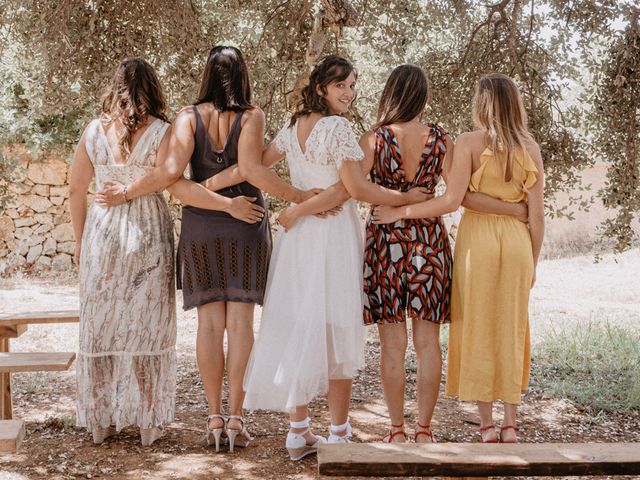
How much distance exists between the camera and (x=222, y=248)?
3.98m

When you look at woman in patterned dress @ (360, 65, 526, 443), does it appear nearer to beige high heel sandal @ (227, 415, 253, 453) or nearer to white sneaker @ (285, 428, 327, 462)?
white sneaker @ (285, 428, 327, 462)

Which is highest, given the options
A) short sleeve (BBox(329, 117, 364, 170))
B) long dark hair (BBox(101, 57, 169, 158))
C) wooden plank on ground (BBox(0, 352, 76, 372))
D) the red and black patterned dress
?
long dark hair (BBox(101, 57, 169, 158))

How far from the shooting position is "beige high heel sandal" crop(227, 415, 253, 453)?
404 cm

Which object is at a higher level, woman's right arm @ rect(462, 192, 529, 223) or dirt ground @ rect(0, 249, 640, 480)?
woman's right arm @ rect(462, 192, 529, 223)

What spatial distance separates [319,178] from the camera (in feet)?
12.6

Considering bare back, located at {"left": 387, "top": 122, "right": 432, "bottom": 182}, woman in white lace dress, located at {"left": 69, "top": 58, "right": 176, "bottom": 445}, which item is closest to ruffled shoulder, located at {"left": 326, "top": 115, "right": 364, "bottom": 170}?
bare back, located at {"left": 387, "top": 122, "right": 432, "bottom": 182}

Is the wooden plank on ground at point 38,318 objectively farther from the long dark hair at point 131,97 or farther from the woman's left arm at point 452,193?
the woman's left arm at point 452,193

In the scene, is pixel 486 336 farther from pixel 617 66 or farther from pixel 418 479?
pixel 617 66

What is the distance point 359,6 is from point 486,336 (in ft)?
13.7

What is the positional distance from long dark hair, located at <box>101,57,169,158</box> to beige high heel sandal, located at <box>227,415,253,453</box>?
1.62 meters

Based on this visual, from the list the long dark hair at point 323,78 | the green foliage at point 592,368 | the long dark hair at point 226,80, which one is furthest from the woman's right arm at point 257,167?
the green foliage at point 592,368

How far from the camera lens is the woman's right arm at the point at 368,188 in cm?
370

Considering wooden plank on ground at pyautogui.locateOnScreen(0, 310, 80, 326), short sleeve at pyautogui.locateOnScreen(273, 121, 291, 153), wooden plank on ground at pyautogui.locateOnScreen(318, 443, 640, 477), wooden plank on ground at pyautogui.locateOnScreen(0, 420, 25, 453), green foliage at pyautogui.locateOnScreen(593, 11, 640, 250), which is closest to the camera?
wooden plank on ground at pyautogui.locateOnScreen(0, 420, 25, 453)

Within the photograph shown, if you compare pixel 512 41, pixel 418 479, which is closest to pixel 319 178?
pixel 418 479
